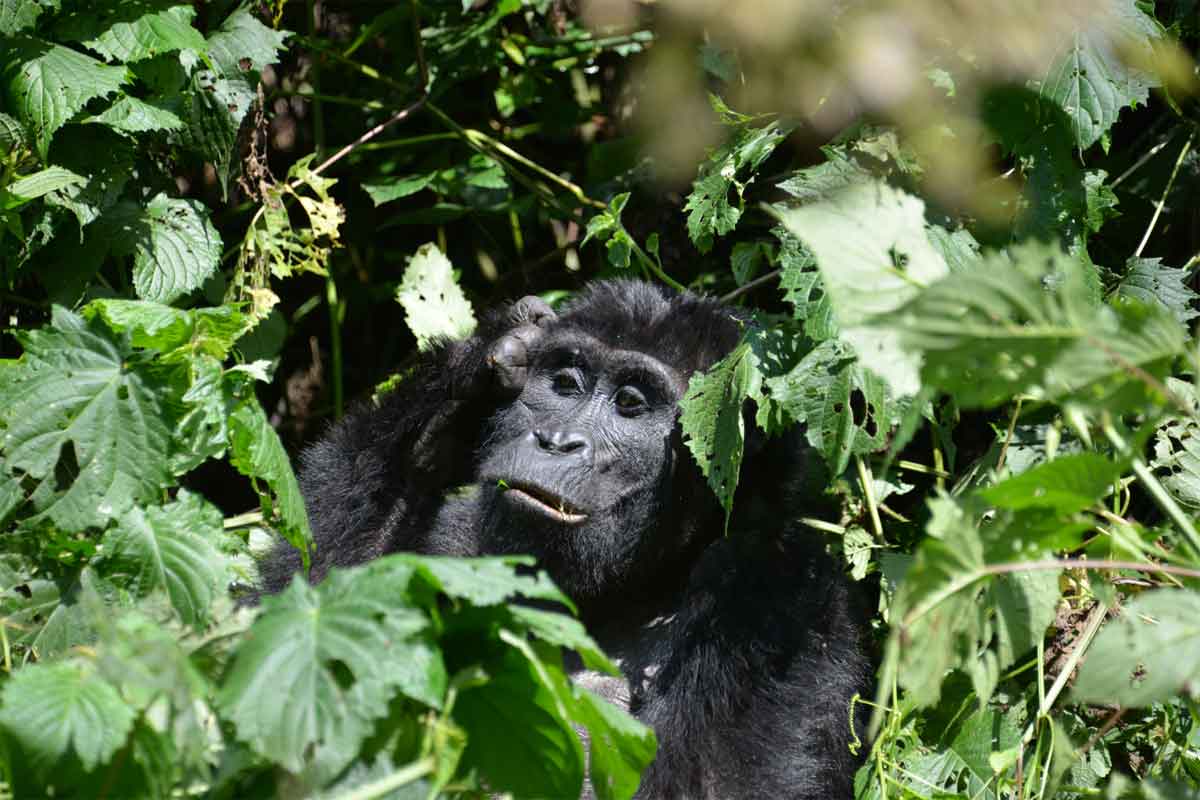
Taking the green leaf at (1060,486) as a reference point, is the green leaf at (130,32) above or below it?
above

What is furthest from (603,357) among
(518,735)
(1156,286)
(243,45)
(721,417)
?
(518,735)

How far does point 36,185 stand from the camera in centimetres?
353

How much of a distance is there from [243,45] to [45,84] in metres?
0.72

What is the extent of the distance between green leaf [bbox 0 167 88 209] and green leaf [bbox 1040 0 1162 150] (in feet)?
8.79

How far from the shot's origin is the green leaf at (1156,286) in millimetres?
3793

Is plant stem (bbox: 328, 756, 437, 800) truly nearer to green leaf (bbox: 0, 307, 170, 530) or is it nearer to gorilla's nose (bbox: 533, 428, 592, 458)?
green leaf (bbox: 0, 307, 170, 530)

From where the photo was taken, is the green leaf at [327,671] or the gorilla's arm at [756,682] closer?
the green leaf at [327,671]

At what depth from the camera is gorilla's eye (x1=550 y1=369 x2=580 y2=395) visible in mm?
3896

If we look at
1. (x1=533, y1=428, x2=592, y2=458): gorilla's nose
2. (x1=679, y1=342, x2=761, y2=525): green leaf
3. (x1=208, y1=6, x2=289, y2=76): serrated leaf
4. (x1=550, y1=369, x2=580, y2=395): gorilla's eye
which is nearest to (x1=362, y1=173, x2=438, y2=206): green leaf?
(x1=208, y1=6, x2=289, y2=76): serrated leaf

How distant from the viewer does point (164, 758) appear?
6.11 ft

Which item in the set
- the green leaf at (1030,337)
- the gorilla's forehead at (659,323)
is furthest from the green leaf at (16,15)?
the green leaf at (1030,337)

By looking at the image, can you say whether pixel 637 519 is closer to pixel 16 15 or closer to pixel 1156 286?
pixel 1156 286

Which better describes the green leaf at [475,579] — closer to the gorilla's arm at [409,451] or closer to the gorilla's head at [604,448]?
the gorilla's head at [604,448]

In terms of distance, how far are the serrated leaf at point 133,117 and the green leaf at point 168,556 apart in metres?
1.42
